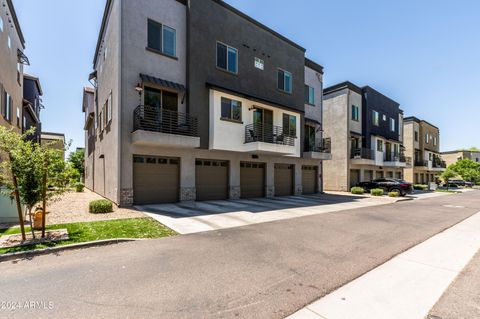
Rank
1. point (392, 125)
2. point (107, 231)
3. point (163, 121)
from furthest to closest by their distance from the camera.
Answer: point (392, 125) → point (163, 121) → point (107, 231)

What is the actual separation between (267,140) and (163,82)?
794 cm

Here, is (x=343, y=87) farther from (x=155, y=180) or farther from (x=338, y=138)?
(x=155, y=180)

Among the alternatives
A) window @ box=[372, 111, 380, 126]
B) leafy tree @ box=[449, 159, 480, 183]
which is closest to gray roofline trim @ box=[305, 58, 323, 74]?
window @ box=[372, 111, 380, 126]

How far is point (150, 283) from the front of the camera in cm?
454

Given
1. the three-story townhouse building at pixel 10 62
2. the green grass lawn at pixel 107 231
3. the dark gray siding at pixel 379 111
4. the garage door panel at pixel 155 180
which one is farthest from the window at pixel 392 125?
the three-story townhouse building at pixel 10 62

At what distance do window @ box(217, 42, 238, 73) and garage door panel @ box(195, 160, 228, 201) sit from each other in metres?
6.70

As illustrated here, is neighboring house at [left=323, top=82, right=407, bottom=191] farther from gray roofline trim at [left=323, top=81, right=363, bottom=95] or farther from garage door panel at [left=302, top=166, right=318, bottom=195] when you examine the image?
garage door panel at [left=302, top=166, right=318, bottom=195]

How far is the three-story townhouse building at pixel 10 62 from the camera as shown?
51.0ft

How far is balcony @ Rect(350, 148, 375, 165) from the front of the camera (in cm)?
2689

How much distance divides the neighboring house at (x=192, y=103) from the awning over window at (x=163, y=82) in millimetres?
58

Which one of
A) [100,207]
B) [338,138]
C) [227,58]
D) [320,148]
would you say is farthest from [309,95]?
[100,207]

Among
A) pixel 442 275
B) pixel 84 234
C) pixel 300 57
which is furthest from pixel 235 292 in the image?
pixel 300 57

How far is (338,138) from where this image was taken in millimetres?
27734

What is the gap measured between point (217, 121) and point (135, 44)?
20.7 ft
